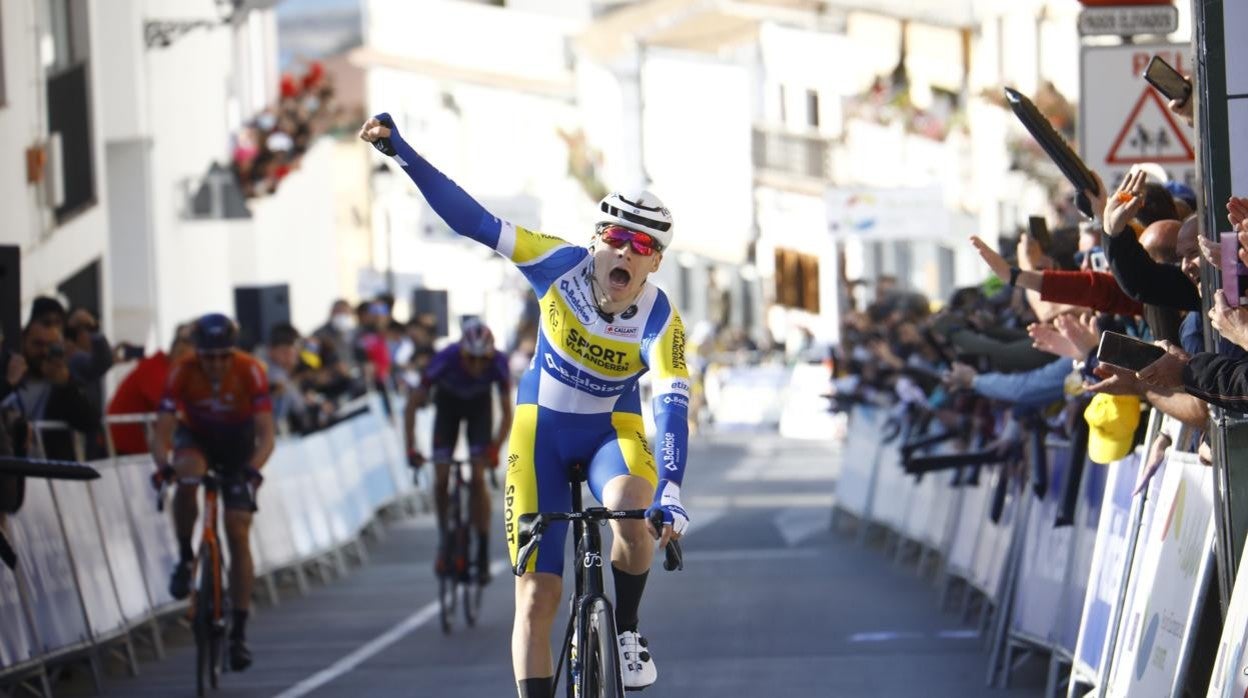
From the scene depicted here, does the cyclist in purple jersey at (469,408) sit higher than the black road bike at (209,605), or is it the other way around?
the cyclist in purple jersey at (469,408)

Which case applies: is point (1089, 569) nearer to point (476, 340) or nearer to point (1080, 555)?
point (1080, 555)

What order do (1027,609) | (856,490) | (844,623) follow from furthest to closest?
(856,490), (844,623), (1027,609)

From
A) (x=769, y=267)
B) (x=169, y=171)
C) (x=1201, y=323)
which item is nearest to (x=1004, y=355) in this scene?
(x=1201, y=323)

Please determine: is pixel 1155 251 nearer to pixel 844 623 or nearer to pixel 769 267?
pixel 844 623

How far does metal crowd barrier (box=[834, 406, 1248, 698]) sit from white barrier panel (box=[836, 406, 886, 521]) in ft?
10.5

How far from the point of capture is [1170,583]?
8.89 meters

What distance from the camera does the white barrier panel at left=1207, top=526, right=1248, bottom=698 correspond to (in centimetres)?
704

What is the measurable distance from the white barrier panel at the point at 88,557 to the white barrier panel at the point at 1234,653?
26.1ft

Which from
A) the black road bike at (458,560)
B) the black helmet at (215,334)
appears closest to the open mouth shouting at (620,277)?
the black helmet at (215,334)

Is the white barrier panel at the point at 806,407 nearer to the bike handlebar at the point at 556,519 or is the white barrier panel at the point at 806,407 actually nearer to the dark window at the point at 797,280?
the dark window at the point at 797,280

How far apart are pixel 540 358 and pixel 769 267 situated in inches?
2544

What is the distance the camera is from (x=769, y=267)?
74188 mm

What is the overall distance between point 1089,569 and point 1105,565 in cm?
130

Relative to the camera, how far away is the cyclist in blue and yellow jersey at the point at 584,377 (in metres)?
9.18
